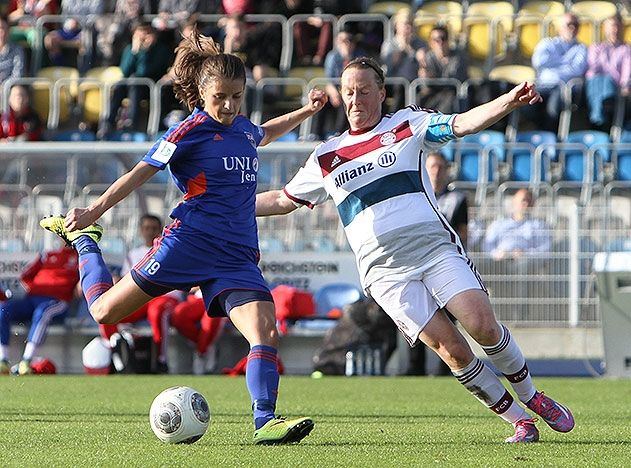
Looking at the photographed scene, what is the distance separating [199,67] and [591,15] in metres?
13.8

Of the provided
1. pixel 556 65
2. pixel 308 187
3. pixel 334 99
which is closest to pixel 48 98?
pixel 334 99

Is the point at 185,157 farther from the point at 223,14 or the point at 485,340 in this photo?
the point at 223,14

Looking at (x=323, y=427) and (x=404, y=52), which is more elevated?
(x=404, y=52)

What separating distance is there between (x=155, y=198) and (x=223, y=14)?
6.26 metres

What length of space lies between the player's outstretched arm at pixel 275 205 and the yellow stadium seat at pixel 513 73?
11.7 m

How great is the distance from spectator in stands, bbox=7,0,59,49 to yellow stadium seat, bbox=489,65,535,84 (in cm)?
680

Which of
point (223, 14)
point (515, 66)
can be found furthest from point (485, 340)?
point (223, 14)

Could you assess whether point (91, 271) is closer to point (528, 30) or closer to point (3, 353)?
point (3, 353)

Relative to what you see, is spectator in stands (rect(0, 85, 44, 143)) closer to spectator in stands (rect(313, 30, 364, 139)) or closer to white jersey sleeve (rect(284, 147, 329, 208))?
spectator in stands (rect(313, 30, 364, 139))

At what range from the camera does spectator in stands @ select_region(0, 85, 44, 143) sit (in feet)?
58.1

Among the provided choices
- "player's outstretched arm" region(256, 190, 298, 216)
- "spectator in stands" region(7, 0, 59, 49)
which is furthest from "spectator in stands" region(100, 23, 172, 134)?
"player's outstretched arm" region(256, 190, 298, 216)

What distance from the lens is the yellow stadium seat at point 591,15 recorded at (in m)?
19.0

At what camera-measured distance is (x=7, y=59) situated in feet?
63.5

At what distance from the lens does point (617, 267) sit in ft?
42.9
